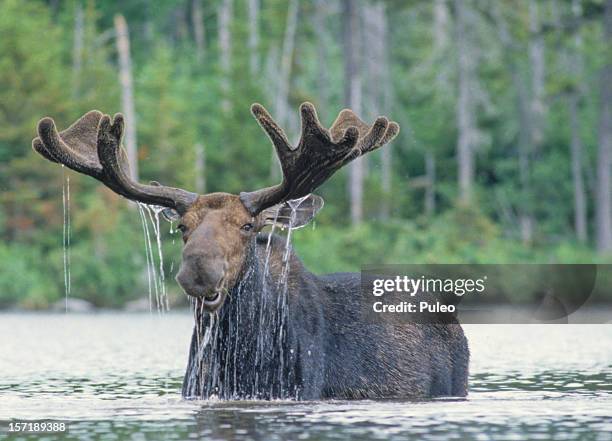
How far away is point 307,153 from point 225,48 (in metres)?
54.8

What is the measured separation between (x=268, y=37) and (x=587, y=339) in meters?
39.0

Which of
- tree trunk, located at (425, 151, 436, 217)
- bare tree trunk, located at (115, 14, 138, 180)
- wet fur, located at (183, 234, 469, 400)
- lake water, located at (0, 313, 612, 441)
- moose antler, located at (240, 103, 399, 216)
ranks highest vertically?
bare tree trunk, located at (115, 14, 138, 180)

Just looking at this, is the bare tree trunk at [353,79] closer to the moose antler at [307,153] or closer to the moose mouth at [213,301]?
the moose antler at [307,153]

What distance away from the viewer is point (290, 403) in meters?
15.2

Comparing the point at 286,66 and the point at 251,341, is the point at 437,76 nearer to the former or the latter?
the point at 286,66

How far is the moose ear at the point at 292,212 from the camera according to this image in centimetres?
1562

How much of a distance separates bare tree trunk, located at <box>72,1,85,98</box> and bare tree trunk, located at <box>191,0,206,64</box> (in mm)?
9640

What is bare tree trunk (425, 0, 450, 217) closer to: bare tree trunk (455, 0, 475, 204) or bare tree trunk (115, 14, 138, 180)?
bare tree trunk (455, 0, 475, 204)

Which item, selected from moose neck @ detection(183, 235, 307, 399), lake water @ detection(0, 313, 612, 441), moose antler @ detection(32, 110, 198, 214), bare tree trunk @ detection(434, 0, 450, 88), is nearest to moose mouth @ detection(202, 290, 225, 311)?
moose neck @ detection(183, 235, 307, 399)

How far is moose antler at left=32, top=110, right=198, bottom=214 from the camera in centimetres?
1545

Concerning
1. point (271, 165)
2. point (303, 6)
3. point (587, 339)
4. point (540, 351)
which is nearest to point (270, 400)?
point (540, 351)

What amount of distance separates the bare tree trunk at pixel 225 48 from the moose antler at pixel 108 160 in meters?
46.0

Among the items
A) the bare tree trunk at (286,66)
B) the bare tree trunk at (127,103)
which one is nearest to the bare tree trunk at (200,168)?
the bare tree trunk at (127,103)

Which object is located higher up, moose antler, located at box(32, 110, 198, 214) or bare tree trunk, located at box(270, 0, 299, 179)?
bare tree trunk, located at box(270, 0, 299, 179)
